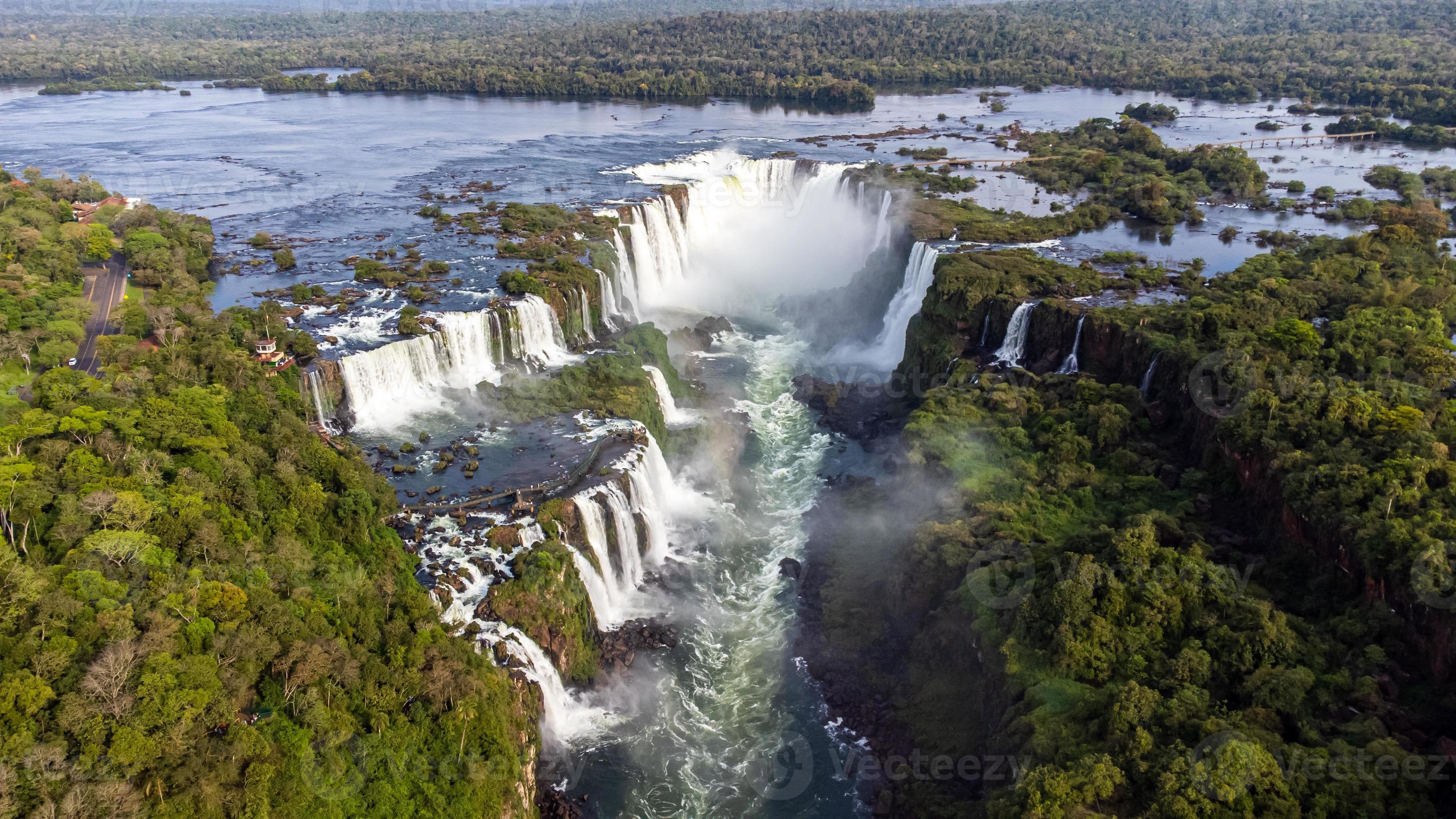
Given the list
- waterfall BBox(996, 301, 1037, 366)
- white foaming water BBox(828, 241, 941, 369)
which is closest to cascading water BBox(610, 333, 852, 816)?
waterfall BBox(996, 301, 1037, 366)

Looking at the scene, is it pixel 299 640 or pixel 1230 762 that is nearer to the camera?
pixel 1230 762

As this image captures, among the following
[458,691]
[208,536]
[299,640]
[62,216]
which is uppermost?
[62,216]

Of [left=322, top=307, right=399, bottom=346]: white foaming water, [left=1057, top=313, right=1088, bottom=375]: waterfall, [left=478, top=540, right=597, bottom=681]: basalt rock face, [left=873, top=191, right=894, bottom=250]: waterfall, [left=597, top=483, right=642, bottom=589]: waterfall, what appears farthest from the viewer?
[left=873, top=191, right=894, bottom=250]: waterfall

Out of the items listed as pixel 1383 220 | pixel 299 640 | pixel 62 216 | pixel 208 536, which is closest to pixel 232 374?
pixel 208 536

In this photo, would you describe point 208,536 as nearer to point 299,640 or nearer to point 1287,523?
point 299,640

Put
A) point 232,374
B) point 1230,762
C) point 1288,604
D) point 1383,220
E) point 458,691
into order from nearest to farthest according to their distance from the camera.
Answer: point 1230,762 → point 458,691 → point 1288,604 → point 232,374 → point 1383,220

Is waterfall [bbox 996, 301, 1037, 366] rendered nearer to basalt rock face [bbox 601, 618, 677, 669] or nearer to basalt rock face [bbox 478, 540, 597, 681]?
basalt rock face [bbox 601, 618, 677, 669]
